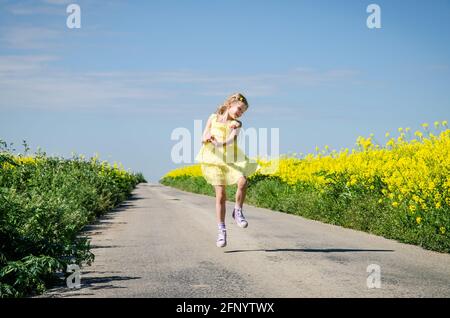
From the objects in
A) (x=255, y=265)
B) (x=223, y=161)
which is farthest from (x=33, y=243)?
(x=223, y=161)

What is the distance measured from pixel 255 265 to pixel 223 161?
201 centimetres

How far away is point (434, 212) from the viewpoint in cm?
938

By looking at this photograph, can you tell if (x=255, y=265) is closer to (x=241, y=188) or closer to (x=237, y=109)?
(x=241, y=188)

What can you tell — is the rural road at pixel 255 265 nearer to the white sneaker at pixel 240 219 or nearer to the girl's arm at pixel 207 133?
the white sneaker at pixel 240 219

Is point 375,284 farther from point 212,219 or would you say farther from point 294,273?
point 212,219

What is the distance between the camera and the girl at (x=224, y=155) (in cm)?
848

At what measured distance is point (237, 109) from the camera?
27.7 feet

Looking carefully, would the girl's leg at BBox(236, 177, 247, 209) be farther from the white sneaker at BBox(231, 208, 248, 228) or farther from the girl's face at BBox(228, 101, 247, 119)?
the girl's face at BBox(228, 101, 247, 119)

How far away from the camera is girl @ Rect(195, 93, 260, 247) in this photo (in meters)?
8.48

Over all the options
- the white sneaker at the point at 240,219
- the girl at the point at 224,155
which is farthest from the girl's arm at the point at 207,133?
the white sneaker at the point at 240,219

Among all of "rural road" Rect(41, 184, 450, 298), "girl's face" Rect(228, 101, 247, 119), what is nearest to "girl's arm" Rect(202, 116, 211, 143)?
"girl's face" Rect(228, 101, 247, 119)
